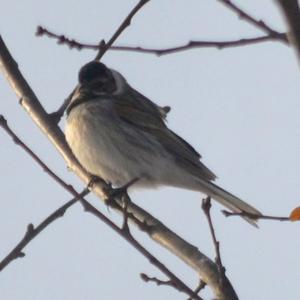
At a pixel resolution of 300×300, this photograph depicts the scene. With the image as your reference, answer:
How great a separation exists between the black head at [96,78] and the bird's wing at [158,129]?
16 cm

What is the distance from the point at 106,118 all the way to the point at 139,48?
12.2 feet

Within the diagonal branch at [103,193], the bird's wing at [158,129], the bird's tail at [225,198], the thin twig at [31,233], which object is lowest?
the thin twig at [31,233]

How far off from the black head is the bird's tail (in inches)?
53.7

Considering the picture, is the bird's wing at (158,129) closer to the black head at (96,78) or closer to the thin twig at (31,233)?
the black head at (96,78)

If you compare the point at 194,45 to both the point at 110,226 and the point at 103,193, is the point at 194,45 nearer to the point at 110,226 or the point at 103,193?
the point at 110,226

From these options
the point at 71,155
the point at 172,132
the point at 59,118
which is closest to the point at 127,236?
the point at 59,118

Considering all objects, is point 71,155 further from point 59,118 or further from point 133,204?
point 133,204

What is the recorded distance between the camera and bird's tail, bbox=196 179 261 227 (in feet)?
19.6

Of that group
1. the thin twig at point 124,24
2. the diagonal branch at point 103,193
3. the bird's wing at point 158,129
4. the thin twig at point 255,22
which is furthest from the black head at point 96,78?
the thin twig at point 255,22

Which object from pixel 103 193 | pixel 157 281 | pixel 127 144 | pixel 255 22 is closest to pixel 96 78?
pixel 127 144

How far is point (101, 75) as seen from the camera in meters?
7.04

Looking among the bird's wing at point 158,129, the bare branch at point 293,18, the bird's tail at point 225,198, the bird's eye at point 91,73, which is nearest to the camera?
the bare branch at point 293,18

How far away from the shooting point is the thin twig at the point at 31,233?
2971 mm

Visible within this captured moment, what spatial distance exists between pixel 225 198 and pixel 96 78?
1722 millimetres
